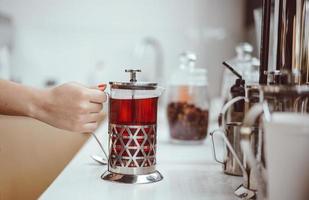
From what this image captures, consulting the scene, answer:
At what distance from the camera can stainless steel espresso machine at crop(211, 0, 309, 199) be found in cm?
64

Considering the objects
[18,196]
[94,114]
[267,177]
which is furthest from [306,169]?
[18,196]

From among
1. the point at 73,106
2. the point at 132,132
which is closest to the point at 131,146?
the point at 132,132

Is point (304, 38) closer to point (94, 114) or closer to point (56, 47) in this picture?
point (94, 114)

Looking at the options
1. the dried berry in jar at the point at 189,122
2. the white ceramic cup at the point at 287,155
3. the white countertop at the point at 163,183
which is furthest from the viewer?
the dried berry in jar at the point at 189,122

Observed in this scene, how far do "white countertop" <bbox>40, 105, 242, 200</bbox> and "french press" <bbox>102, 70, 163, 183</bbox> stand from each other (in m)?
0.03

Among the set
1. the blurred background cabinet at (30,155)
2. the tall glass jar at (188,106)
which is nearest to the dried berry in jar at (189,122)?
the tall glass jar at (188,106)

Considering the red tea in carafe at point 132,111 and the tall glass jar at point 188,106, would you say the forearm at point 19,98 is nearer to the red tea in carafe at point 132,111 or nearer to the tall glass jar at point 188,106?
the red tea in carafe at point 132,111

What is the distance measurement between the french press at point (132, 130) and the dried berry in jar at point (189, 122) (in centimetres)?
51

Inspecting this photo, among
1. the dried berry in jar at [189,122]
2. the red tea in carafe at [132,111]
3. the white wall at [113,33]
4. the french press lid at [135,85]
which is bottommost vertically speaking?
the dried berry in jar at [189,122]

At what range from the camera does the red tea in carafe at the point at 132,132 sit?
2.91 feet

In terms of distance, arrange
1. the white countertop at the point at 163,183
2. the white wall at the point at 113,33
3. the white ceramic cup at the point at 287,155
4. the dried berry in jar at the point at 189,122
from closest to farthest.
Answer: the white ceramic cup at the point at 287,155 → the white countertop at the point at 163,183 → the dried berry in jar at the point at 189,122 → the white wall at the point at 113,33

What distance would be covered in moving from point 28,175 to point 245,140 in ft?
3.36

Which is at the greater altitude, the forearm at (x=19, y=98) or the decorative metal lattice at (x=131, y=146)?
the forearm at (x=19, y=98)

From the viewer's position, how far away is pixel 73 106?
3.08ft
